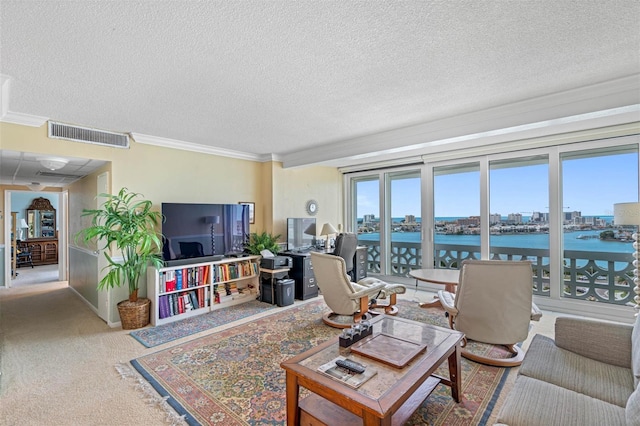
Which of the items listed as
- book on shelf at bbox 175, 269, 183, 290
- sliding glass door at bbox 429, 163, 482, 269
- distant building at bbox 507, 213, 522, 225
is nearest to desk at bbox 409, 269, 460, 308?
sliding glass door at bbox 429, 163, 482, 269

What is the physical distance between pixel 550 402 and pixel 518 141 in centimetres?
394

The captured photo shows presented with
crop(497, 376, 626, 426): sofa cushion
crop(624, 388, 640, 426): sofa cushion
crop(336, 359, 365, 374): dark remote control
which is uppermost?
crop(624, 388, 640, 426): sofa cushion

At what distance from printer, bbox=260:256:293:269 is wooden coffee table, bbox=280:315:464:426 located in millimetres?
2596

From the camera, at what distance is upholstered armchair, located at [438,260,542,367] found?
103 inches

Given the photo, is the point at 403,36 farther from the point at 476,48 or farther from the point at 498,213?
the point at 498,213

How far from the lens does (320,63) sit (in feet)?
7.16

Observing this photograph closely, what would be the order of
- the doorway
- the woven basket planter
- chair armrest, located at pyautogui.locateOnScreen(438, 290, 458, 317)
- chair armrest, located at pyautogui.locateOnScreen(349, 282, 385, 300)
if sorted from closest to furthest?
1. chair armrest, located at pyautogui.locateOnScreen(438, 290, 458, 317)
2. chair armrest, located at pyautogui.locateOnScreen(349, 282, 385, 300)
3. the woven basket planter
4. the doorway

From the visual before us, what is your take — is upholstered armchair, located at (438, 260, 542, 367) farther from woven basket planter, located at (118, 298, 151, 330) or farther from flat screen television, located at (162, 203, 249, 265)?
woven basket planter, located at (118, 298, 151, 330)

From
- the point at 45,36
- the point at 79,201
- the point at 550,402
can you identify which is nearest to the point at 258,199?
the point at 79,201

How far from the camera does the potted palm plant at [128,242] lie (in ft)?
11.6

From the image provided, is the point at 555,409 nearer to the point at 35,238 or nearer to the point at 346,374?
the point at 346,374

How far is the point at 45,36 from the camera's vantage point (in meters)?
1.82

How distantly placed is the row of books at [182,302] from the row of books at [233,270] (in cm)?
25

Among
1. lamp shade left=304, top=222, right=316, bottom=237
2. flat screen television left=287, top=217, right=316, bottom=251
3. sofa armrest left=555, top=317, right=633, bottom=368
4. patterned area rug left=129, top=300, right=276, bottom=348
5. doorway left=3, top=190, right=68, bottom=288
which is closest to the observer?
sofa armrest left=555, top=317, right=633, bottom=368
